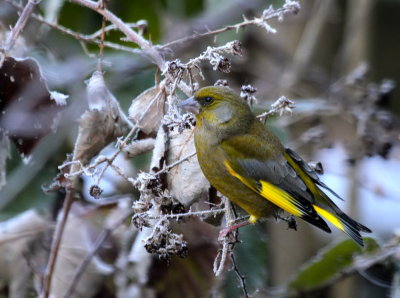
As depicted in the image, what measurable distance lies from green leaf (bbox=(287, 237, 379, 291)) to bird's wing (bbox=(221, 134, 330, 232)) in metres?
0.49

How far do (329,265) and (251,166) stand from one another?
0.82 meters

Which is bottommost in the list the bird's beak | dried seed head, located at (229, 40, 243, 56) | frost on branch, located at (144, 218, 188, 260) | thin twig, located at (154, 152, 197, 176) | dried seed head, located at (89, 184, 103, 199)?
frost on branch, located at (144, 218, 188, 260)

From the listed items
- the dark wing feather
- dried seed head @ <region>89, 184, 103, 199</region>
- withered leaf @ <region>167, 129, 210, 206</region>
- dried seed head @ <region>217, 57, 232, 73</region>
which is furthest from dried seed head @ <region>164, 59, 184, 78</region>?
the dark wing feather

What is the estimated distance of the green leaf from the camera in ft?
9.37

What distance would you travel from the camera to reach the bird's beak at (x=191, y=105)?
211 cm

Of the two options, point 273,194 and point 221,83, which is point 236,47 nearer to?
point 221,83

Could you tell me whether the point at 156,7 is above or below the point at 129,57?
above

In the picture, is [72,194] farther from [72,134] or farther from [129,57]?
[129,57]

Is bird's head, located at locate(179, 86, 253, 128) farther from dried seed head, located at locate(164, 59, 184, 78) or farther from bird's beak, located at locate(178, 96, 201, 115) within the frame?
dried seed head, located at locate(164, 59, 184, 78)

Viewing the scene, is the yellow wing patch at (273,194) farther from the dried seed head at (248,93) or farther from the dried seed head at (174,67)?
Result: the dried seed head at (174,67)

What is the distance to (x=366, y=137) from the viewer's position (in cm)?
299

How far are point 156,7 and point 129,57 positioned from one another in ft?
2.11

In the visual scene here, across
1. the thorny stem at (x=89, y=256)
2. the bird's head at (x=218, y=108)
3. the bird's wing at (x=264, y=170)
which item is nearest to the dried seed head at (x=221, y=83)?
the bird's head at (x=218, y=108)

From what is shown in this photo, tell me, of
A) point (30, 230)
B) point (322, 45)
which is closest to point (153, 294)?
point (30, 230)
